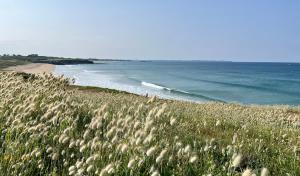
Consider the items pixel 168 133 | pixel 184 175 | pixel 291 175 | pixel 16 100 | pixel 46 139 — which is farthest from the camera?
pixel 16 100

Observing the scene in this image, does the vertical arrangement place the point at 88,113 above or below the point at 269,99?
above

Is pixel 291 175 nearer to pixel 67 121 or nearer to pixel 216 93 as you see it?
pixel 67 121

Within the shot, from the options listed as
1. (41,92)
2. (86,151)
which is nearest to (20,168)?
(86,151)

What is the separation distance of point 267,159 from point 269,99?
72.2 meters

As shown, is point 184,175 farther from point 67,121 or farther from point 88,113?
point 88,113

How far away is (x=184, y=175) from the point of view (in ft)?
16.7

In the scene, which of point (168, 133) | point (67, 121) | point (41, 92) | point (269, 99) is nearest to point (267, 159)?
point (168, 133)

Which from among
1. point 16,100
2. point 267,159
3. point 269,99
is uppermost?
point 16,100

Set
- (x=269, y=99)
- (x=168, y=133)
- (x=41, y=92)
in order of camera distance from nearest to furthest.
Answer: (x=168, y=133) < (x=41, y=92) < (x=269, y=99)

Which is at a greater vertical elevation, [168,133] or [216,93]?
[168,133]

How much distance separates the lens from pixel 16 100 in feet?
25.1

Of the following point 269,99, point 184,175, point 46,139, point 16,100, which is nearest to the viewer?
point 184,175

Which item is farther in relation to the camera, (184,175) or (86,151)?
(86,151)

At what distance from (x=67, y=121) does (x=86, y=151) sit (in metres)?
1.10
